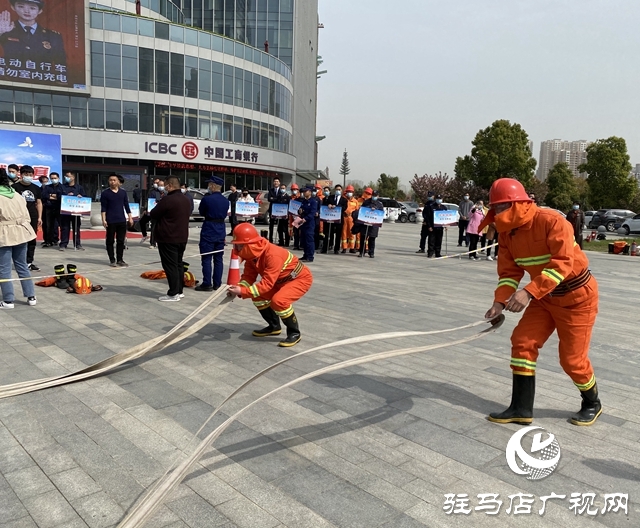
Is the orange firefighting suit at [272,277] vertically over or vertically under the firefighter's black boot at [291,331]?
over

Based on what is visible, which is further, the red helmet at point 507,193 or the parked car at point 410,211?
the parked car at point 410,211

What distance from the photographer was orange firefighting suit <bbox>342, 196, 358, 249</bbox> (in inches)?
619

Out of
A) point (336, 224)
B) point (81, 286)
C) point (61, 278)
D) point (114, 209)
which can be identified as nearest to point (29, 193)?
point (114, 209)

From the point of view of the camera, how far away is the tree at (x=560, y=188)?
59219 millimetres

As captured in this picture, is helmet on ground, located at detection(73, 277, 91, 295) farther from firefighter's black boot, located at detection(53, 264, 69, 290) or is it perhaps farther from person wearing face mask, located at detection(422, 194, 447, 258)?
person wearing face mask, located at detection(422, 194, 447, 258)

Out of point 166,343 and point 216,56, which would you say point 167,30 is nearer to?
point 216,56

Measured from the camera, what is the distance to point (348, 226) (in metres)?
15.9

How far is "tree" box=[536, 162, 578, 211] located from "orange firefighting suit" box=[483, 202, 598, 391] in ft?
199

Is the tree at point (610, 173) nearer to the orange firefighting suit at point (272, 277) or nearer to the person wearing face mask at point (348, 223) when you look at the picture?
the person wearing face mask at point (348, 223)

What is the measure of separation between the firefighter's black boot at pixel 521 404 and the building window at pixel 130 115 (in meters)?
41.1

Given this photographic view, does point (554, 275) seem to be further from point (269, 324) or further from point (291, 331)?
point (269, 324)

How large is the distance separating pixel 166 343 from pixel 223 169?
41747 millimetres

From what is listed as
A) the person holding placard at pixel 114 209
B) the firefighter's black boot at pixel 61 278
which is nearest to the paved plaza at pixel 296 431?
the firefighter's black boot at pixel 61 278

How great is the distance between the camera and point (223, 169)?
45.2 m
